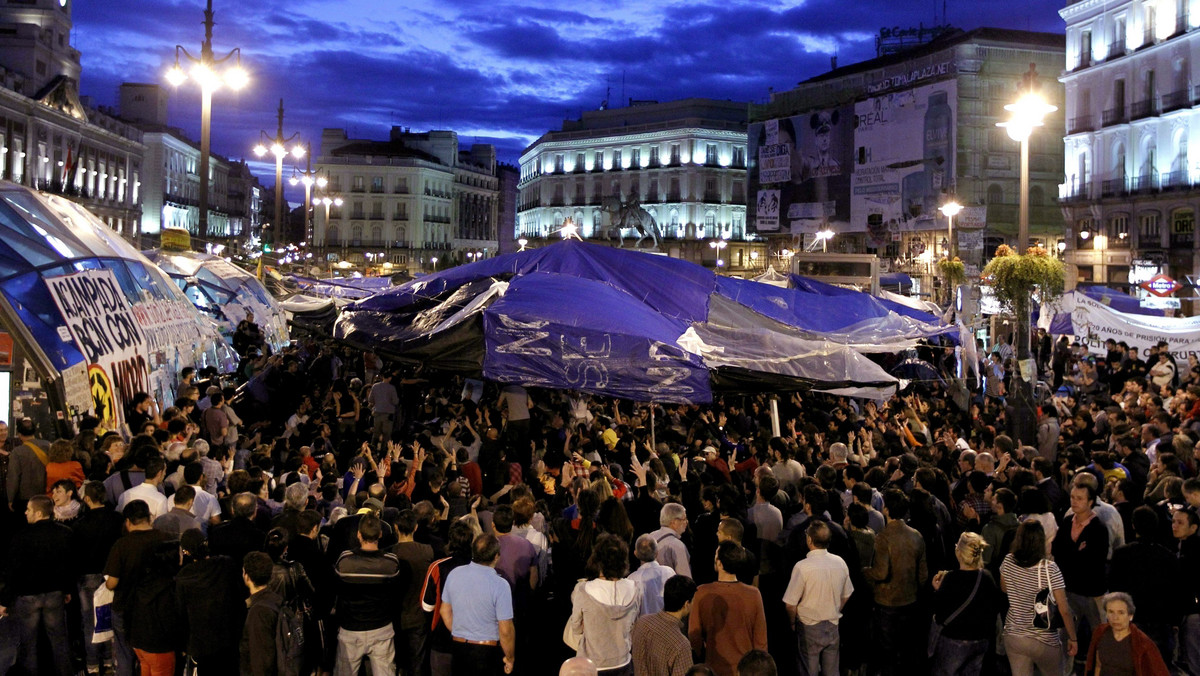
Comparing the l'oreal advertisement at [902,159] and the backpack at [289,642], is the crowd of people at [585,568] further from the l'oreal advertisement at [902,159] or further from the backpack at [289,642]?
the l'oreal advertisement at [902,159]

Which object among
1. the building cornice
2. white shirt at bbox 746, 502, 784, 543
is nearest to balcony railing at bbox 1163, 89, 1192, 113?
white shirt at bbox 746, 502, 784, 543

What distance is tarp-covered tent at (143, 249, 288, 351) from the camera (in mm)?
20188

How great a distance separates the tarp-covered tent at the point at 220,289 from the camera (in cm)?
2019

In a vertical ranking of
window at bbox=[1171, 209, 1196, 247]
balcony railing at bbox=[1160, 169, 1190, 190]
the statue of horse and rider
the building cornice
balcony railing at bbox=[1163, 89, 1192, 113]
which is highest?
the building cornice

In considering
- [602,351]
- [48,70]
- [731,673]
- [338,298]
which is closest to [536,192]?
[48,70]

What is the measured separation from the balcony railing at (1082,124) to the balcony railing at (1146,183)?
364 centimetres

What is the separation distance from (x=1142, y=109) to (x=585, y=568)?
40.5 metres

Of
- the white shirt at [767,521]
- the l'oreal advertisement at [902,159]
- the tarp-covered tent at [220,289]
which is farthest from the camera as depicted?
the l'oreal advertisement at [902,159]

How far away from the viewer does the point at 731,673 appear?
5926 mm

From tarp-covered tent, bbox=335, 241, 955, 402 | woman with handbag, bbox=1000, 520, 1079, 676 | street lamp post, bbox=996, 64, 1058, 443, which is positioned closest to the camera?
woman with handbag, bbox=1000, 520, 1079, 676

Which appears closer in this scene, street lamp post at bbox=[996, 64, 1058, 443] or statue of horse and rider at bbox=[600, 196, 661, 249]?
street lamp post at bbox=[996, 64, 1058, 443]

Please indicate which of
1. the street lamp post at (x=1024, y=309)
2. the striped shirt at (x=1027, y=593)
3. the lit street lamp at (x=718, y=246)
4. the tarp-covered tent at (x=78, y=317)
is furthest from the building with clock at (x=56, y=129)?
the striped shirt at (x=1027, y=593)

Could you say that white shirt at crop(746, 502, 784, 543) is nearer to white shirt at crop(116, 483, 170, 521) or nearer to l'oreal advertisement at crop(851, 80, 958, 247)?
white shirt at crop(116, 483, 170, 521)

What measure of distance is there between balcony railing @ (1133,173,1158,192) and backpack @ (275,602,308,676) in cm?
4036
